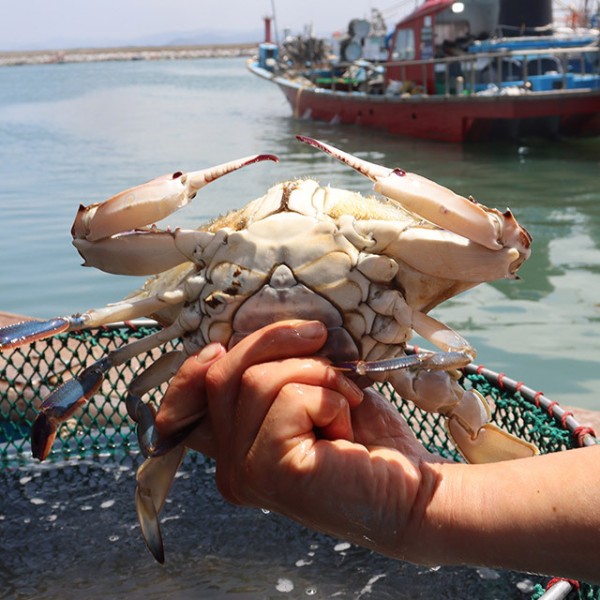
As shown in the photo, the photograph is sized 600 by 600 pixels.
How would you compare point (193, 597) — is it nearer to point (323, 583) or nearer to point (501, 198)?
point (323, 583)

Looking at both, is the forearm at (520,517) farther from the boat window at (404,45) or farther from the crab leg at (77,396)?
the boat window at (404,45)

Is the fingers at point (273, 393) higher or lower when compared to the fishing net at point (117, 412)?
higher

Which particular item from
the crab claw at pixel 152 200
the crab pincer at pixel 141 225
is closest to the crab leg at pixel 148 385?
the crab pincer at pixel 141 225

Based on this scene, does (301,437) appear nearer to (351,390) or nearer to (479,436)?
(351,390)

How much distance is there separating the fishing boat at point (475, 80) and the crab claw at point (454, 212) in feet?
42.4

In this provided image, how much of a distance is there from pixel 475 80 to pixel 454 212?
16343mm

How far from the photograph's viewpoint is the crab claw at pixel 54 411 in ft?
7.74

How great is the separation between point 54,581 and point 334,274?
1.39 m

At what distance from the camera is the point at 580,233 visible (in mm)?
9422

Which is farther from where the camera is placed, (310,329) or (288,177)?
(288,177)

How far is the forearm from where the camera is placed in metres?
1.55

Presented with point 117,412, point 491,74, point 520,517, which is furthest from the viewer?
point 491,74

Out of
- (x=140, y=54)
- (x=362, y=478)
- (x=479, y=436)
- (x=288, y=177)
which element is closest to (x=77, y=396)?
(x=362, y=478)

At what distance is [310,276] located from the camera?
7.07ft
